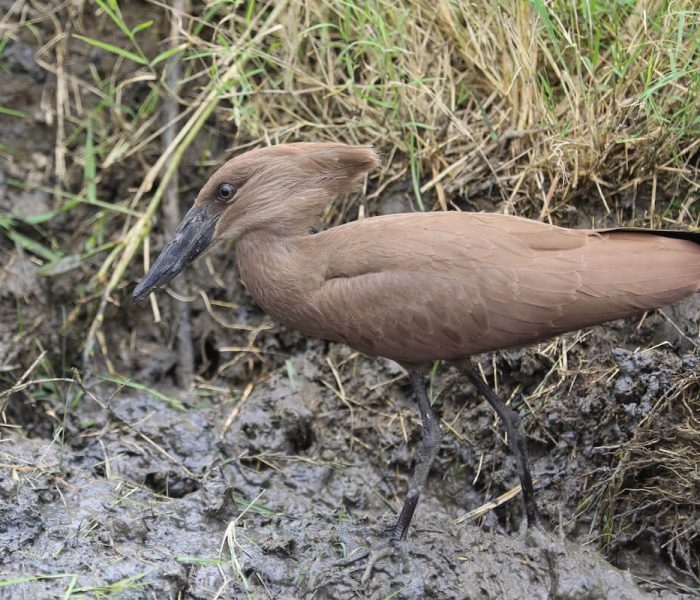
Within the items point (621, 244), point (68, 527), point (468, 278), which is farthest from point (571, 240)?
point (68, 527)

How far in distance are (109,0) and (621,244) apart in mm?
2757

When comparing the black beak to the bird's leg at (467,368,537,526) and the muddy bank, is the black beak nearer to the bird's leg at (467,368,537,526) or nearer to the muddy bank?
the muddy bank

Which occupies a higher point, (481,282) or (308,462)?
(481,282)

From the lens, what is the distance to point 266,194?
145 inches

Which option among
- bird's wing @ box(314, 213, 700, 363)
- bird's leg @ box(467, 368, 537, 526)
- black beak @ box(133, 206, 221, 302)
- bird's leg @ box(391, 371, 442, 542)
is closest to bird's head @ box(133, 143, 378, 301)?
black beak @ box(133, 206, 221, 302)

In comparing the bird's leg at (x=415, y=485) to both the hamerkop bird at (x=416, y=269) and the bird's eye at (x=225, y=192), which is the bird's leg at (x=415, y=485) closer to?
the hamerkop bird at (x=416, y=269)

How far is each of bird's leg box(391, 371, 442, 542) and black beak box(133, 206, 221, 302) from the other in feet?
3.12

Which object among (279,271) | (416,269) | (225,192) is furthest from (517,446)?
(225,192)

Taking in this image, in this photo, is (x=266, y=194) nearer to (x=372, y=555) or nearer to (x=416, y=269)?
(x=416, y=269)

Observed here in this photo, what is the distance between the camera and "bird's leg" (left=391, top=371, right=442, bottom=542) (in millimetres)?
3504

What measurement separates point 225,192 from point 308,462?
1.28 m

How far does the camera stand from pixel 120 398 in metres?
4.66

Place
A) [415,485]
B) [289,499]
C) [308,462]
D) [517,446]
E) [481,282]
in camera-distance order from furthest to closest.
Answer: [308,462]
[289,499]
[517,446]
[415,485]
[481,282]

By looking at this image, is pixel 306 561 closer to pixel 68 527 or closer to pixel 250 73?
pixel 68 527
